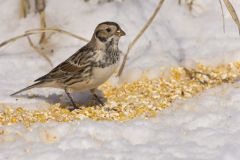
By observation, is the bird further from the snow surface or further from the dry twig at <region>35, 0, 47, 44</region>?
the dry twig at <region>35, 0, 47, 44</region>

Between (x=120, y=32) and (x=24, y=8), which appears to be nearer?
(x=120, y=32)

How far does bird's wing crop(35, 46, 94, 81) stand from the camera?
5488 millimetres

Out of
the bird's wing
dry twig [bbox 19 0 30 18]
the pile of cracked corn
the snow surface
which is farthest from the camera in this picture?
dry twig [bbox 19 0 30 18]

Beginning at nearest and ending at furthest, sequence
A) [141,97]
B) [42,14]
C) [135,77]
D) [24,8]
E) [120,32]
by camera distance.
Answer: [120,32]
[141,97]
[135,77]
[42,14]
[24,8]

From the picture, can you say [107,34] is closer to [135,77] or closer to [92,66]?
[92,66]


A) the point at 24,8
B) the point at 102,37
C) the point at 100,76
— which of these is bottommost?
the point at 100,76

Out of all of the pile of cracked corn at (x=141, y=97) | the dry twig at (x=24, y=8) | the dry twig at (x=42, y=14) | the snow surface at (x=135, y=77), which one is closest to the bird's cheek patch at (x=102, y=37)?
the pile of cracked corn at (x=141, y=97)

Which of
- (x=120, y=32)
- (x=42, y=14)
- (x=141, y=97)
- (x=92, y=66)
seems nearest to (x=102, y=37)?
(x=120, y=32)

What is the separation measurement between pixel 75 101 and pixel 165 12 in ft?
5.22

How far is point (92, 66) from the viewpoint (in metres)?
5.45

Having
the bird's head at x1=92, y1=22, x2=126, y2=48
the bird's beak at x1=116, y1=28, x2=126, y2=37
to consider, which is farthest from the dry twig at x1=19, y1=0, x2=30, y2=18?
the bird's beak at x1=116, y1=28, x2=126, y2=37

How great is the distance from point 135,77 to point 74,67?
0.66m

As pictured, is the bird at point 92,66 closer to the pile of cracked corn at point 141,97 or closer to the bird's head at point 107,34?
the bird's head at point 107,34

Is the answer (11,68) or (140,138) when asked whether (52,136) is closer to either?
(140,138)
